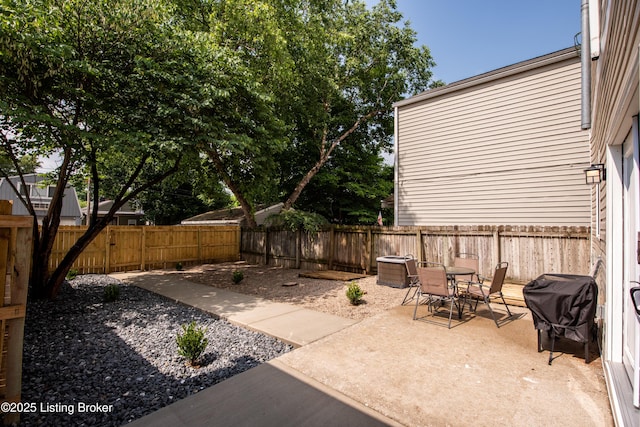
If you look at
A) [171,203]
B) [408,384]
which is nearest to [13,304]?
[408,384]

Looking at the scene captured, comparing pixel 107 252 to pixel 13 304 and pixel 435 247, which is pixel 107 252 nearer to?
pixel 13 304

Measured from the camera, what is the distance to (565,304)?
3.10m

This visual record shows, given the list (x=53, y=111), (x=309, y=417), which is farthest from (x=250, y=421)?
(x=53, y=111)

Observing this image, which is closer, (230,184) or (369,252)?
(369,252)

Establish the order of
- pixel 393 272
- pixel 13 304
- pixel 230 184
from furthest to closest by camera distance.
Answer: pixel 230 184 < pixel 393 272 < pixel 13 304

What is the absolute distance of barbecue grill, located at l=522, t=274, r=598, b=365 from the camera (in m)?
3.01

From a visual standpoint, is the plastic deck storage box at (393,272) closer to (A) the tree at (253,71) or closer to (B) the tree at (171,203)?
(A) the tree at (253,71)

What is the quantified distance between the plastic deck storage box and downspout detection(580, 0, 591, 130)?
416cm

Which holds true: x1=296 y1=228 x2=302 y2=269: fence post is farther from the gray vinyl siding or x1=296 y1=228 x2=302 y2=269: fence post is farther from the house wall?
the house wall

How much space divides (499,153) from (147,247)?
11383mm

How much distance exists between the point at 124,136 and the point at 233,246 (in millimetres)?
7886

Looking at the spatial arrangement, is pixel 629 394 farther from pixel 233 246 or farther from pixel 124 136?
pixel 233 246

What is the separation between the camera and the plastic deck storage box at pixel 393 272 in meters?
7.03

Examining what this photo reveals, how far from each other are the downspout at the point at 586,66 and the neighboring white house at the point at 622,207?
4.55 ft
